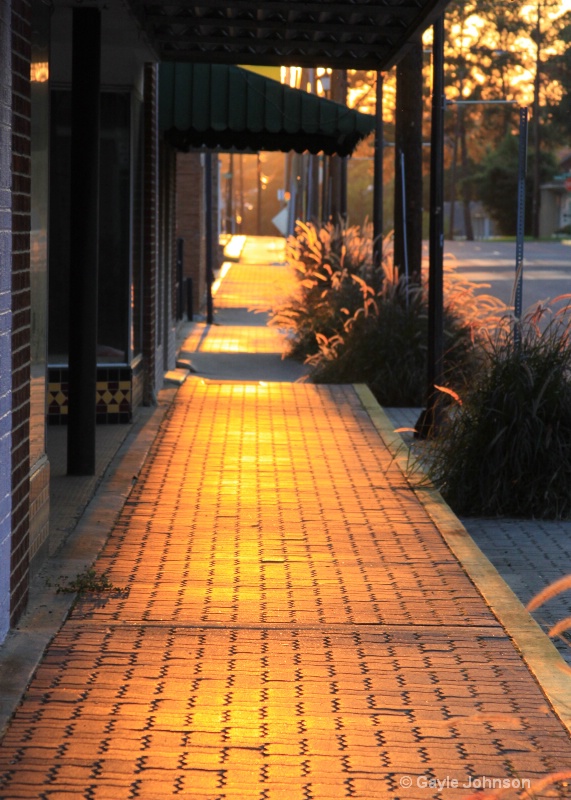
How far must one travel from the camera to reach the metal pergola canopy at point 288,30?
9352 mm

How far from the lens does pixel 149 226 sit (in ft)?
Answer: 44.9

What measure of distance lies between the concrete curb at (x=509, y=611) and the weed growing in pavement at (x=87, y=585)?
184 centimetres

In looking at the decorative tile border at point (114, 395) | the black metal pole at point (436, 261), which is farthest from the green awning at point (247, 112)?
the decorative tile border at point (114, 395)

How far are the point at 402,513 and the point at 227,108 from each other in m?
6.79

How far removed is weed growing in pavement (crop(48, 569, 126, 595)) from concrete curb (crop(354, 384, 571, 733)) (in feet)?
6.02

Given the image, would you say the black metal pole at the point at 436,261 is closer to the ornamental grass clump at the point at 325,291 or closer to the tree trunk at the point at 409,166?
the tree trunk at the point at 409,166

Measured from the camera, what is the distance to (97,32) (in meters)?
9.58

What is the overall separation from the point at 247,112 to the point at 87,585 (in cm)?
852

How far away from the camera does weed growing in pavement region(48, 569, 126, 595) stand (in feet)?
22.5

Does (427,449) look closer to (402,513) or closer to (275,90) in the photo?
(402,513)

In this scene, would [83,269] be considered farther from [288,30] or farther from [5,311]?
[5,311]

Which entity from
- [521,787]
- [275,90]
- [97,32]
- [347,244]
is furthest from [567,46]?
[521,787]

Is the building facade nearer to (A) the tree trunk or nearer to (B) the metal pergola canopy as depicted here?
(B) the metal pergola canopy

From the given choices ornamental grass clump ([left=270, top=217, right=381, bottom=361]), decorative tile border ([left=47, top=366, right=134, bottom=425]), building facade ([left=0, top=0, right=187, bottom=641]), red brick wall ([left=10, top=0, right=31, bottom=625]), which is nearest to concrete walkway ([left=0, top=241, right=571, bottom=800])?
red brick wall ([left=10, top=0, right=31, bottom=625])
